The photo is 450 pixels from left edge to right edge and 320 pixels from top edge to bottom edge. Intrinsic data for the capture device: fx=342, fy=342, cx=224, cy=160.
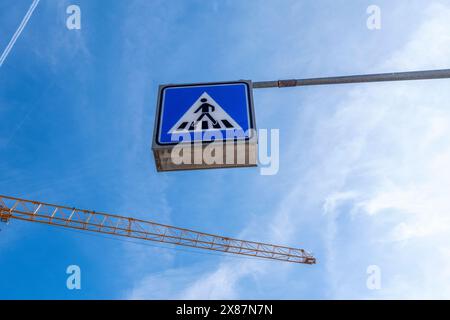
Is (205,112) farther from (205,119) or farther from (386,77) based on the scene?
(386,77)

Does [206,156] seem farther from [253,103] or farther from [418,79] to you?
[418,79]

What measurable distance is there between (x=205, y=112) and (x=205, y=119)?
0.42ft

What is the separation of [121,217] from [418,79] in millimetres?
52100

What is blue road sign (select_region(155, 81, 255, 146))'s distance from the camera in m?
2.83

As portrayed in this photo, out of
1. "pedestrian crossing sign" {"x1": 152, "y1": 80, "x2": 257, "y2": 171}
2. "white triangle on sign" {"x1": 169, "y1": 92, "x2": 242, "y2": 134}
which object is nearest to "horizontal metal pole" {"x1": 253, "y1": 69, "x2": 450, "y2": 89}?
"pedestrian crossing sign" {"x1": 152, "y1": 80, "x2": 257, "y2": 171}

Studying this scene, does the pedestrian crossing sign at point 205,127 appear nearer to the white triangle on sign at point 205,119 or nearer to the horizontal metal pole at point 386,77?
the white triangle on sign at point 205,119

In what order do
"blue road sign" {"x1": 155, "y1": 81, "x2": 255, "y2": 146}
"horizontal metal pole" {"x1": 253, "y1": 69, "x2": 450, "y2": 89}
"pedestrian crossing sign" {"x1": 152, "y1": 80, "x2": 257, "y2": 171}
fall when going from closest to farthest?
"pedestrian crossing sign" {"x1": 152, "y1": 80, "x2": 257, "y2": 171}
"blue road sign" {"x1": 155, "y1": 81, "x2": 255, "y2": 146}
"horizontal metal pole" {"x1": 253, "y1": 69, "x2": 450, "y2": 89}

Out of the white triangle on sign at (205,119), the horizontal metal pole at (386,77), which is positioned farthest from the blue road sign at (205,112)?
the horizontal metal pole at (386,77)

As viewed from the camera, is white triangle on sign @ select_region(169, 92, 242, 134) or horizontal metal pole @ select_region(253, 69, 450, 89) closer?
white triangle on sign @ select_region(169, 92, 242, 134)

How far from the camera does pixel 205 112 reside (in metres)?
3.14

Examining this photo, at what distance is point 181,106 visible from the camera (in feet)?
10.7

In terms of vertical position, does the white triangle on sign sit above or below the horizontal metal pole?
below

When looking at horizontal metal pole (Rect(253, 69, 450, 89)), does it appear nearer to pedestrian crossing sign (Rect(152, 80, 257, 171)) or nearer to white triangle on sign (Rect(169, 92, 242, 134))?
pedestrian crossing sign (Rect(152, 80, 257, 171))

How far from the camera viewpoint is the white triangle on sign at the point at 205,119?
9.61 feet
